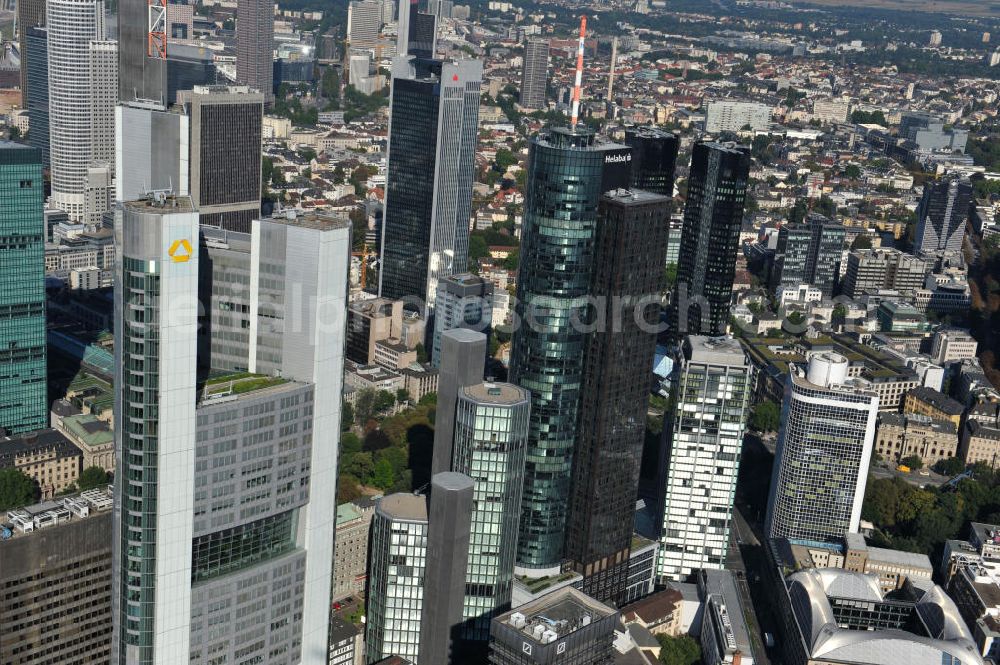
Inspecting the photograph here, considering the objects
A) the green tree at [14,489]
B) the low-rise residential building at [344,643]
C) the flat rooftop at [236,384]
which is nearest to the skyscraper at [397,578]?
the low-rise residential building at [344,643]

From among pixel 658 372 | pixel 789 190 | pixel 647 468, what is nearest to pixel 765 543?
pixel 647 468

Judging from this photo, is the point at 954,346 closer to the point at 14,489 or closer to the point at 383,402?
the point at 383,402

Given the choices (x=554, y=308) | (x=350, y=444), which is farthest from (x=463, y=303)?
(x=554, y=308)

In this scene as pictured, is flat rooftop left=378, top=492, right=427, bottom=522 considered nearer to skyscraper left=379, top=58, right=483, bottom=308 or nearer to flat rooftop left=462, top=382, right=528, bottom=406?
flat rooftop left=462, top=382, right=528, bottom=406

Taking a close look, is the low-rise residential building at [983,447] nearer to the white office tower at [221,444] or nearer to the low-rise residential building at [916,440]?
the low-rise residential building at [916,440]

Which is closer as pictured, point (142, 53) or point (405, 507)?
point (142, 53)

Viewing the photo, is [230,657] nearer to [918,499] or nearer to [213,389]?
[213,389]

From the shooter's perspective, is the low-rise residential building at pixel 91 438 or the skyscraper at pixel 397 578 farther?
the low-rise residential building at pixel 91 438
